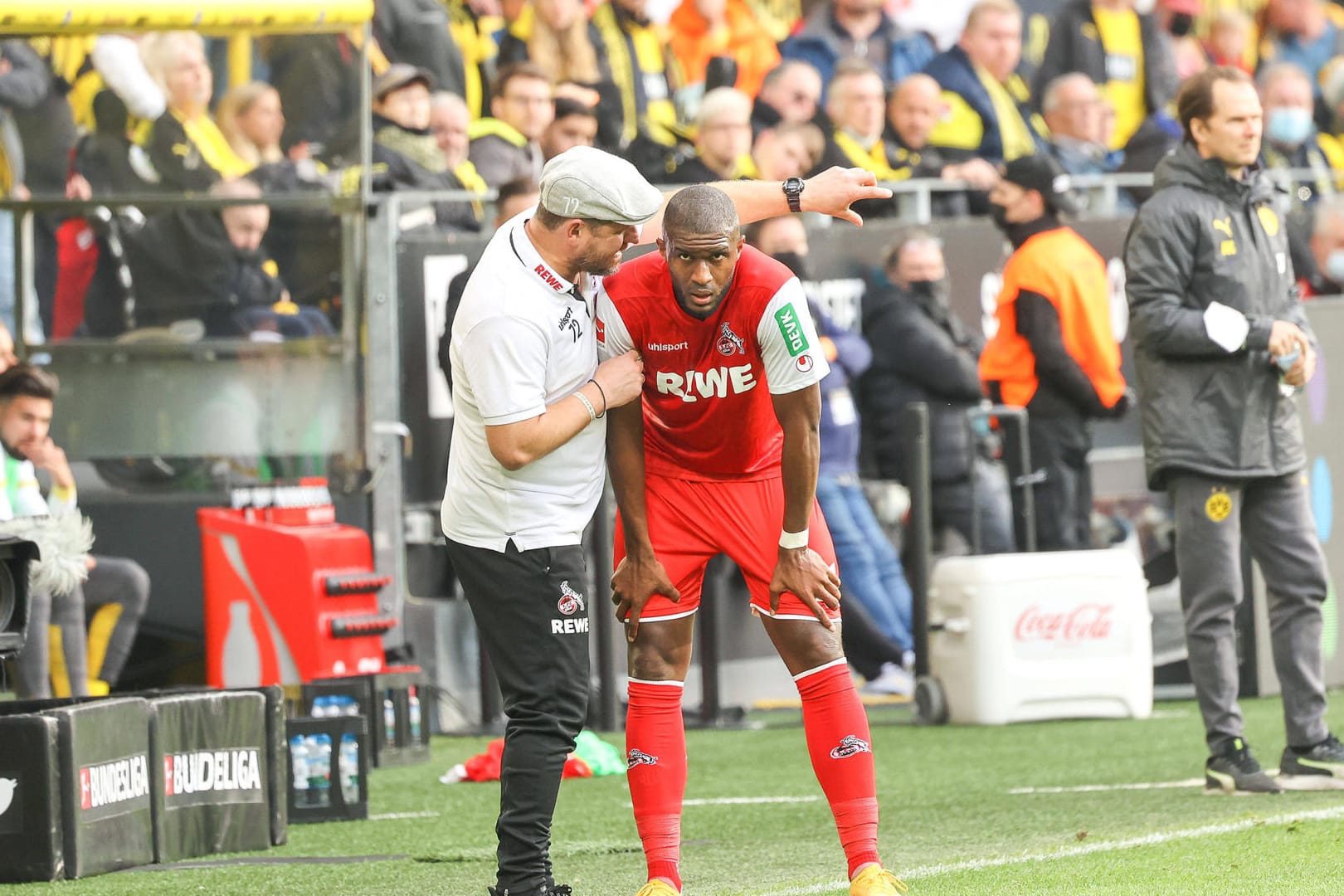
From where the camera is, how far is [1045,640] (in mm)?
9844

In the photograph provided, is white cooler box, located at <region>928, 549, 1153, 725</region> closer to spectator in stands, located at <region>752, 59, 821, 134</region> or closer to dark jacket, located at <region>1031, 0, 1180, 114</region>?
spectator in stands, located at <region>752, 59, 821, 134</region>

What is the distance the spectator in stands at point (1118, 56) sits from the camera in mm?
15789

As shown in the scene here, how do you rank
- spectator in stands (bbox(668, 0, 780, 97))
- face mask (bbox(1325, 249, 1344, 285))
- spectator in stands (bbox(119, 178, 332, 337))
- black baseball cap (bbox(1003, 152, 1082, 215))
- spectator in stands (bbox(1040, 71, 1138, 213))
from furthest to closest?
spectator in stands (bbox(1040, 71, 1138, 213)) < spectator in stands (bbox(668, 0, 780, 97)) < face mask (bbox(1325, 249, 1344, 285)) < black baseball cap (bbox(1003, 152, 1082, 215)) < spectator in stands (bbox(119, 178, 332, 337))

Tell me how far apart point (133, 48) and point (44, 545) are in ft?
8.08

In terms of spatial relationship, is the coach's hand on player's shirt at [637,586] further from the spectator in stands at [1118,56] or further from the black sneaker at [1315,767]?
the spectator in stands at [1118,56]

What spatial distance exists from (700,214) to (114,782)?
2.56m

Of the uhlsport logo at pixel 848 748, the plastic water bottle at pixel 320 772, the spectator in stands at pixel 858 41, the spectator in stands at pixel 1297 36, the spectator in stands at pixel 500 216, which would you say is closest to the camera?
the uhlsport logo at pixel 848 748

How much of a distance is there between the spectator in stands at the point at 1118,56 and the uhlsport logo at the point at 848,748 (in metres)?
11.3

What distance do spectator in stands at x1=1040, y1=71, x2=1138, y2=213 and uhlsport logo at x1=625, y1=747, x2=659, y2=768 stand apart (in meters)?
9.91

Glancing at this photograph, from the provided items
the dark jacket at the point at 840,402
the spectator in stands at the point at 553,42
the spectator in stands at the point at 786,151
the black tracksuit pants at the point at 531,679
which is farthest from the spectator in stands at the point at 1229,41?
the black tracksuit pants at the point at 531,679

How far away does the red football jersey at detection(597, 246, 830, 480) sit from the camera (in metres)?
4.89

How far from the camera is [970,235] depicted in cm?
1149

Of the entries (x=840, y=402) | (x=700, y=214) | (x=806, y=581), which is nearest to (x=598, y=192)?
(x=700, y=214)

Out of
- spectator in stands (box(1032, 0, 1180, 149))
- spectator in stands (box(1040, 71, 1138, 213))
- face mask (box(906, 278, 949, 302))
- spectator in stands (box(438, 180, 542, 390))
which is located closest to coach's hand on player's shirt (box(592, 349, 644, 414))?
spectator in stands (box(438, 180, 542, 390))
